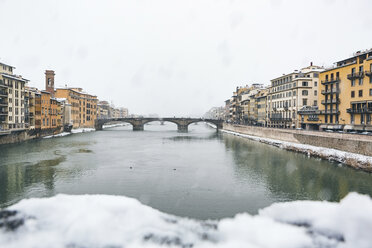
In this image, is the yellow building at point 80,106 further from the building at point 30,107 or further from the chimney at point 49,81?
the building at point 30,107

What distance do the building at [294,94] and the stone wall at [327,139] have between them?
5.66 meters

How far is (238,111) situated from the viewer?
114 metres

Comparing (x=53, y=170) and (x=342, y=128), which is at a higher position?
(x=342, y=128)

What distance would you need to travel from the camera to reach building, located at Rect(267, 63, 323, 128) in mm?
58812

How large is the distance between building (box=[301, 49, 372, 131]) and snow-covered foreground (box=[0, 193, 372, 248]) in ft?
87.4

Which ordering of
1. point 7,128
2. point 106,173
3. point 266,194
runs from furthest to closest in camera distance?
point 7,128, point 106,173, point 266,194

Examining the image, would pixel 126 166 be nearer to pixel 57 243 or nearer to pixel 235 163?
pixel 235 163

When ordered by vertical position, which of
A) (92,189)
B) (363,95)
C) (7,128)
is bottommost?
(92,189)

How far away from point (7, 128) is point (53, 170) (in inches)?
1137

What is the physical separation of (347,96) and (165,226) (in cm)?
4203

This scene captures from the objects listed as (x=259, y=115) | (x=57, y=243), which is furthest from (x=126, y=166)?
(x=259, y=115)

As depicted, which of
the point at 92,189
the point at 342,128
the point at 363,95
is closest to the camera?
the point at 92,189

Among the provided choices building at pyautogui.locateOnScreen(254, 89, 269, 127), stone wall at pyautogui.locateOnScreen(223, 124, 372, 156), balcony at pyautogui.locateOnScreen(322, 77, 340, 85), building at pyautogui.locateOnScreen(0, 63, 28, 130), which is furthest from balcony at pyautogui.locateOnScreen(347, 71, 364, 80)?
building at pyautogui.locateOnScreen(0, 63, 28, 130)

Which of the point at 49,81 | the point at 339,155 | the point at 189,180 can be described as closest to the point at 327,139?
the point at 339,155
